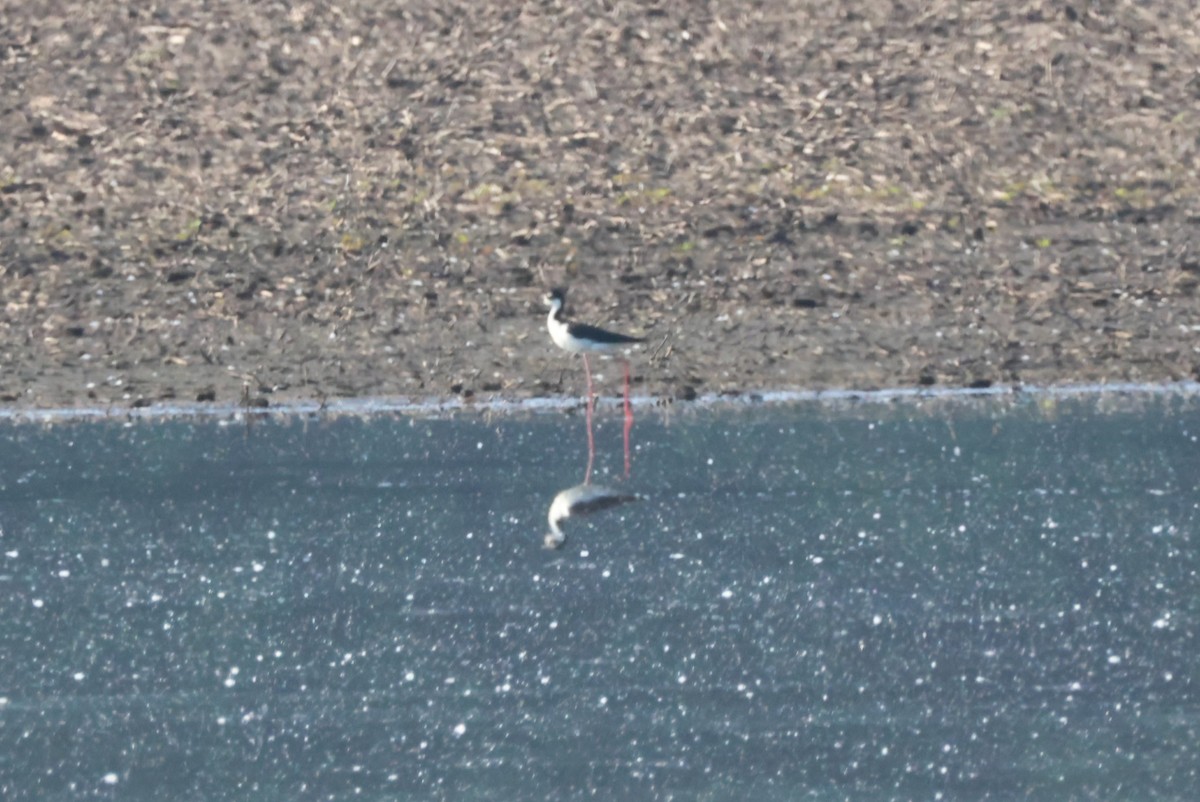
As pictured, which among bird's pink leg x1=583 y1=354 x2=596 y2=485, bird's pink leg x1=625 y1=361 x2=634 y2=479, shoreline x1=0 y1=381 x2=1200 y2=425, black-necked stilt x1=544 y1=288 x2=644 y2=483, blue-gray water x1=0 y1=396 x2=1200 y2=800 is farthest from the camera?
black-necked stilt x1=544 y1=288 x2=644 y2=483

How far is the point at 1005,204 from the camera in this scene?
1378cm

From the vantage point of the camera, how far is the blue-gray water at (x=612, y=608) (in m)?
5.54

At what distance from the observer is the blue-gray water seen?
5539 mm

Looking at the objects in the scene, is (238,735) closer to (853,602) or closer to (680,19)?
(853,602)

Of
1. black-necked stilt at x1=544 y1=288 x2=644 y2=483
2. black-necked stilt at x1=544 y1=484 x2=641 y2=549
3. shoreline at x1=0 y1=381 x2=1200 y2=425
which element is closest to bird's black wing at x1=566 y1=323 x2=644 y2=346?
black-necked stilt at x1=544 y1=288 x2=644 y2=483

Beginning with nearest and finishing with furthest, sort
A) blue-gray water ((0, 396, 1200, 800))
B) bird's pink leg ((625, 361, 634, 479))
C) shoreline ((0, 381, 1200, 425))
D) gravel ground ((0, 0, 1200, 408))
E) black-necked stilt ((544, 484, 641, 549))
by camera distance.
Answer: blue-gray water ((0, 396, 1200, 800)) < black-necked stilt ((544, 484, 641, 549)) < bird's pink leg ((625, 361, 634, 479)) < shoreline ((0, 381, 1200, 425)) < gravel ground ((0, 0, 1200, 408))

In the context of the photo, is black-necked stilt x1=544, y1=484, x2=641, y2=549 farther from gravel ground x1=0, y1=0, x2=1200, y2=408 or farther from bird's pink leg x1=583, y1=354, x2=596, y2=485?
gravel ground x1=0, y1=0, x2=1200, y2=408

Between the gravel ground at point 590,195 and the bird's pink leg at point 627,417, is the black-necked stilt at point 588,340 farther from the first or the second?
the gravel ground at point 590,195

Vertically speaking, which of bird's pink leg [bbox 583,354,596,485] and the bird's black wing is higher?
the bird's black wing

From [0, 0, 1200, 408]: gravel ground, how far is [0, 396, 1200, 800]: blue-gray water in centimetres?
139

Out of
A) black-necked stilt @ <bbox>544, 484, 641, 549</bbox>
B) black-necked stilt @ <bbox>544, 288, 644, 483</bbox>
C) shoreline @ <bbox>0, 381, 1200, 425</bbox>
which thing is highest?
black-necked stilt @ <bbox>544, 288, 644, 483</bbox>

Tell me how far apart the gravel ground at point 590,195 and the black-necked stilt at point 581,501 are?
218 cm

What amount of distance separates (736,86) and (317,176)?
11.5 ft

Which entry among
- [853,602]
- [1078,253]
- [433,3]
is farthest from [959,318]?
[433,3]
